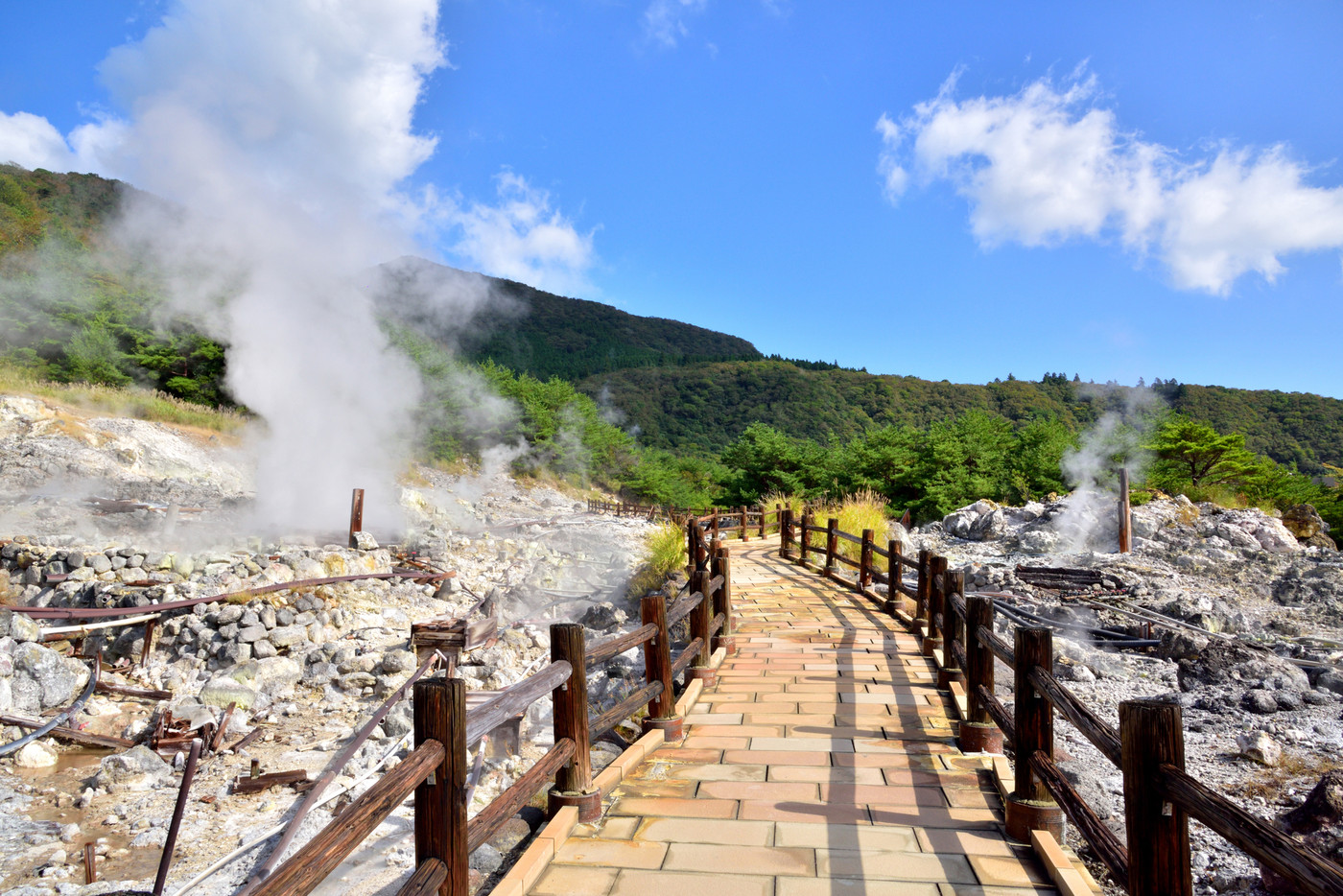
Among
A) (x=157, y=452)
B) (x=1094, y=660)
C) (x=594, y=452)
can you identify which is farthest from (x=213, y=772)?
(x=594, y=452)

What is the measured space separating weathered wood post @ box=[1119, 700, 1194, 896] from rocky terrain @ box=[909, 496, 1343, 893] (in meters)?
1.88

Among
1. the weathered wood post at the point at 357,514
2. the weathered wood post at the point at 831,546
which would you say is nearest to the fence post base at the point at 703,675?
the weathered wood post at the point at 831,546

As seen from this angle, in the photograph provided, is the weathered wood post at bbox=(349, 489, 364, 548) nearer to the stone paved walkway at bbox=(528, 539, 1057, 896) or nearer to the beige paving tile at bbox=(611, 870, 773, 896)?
the stone paved walkway at bbox=(528, 539, 1057, 896)

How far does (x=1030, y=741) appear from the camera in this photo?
113 inches

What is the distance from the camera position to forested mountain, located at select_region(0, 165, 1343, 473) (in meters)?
27.6

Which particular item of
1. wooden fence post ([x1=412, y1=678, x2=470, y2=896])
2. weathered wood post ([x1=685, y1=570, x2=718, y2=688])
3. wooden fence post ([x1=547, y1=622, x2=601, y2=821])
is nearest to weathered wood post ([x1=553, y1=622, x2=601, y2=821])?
wooden fence post ([x1=547, y1=622, x2=601, y2=821])

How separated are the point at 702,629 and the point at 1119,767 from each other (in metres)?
3.39

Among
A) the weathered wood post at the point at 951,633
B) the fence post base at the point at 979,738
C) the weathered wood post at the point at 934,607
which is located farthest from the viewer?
the weathered wood post at the point at 934,607

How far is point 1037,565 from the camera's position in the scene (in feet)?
42.2

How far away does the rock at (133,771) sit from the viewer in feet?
17.1

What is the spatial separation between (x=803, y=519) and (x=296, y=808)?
9168mm

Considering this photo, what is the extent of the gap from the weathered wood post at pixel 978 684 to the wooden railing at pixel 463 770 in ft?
5.28

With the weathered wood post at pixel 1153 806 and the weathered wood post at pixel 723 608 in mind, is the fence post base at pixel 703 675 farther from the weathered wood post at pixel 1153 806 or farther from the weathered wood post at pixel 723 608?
the weathered wood post at pixel 1153 806

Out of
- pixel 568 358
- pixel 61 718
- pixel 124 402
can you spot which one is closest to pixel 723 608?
pixel 61 718
